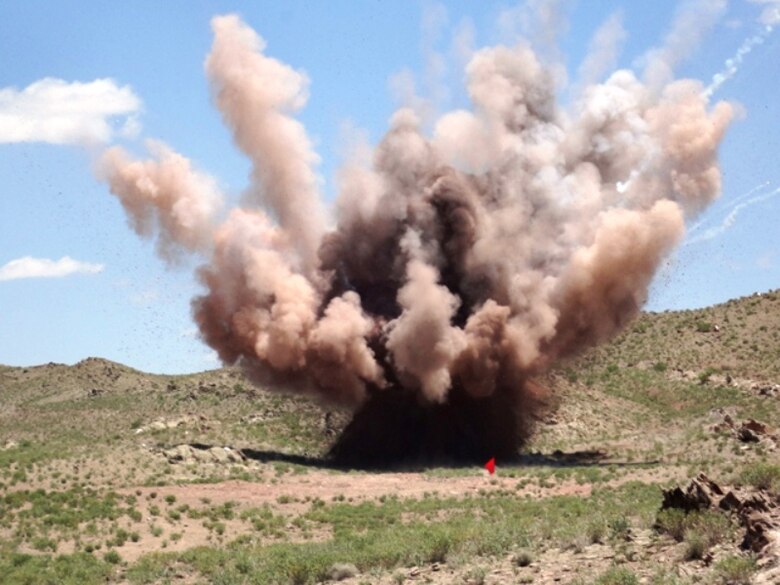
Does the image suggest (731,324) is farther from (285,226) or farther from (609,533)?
(609,533)

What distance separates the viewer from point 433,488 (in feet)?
139

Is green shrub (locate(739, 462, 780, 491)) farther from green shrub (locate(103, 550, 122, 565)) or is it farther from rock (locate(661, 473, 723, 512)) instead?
green shrub (locate(103, 550, 122, 565))

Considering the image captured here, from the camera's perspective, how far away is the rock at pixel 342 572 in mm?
22938

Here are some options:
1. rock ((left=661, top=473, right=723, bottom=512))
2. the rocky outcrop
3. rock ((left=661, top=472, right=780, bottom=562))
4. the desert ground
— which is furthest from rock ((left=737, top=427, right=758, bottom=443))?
rock ((left=661, top=473, right=723, bottom=512))

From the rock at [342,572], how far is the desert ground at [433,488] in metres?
0.05

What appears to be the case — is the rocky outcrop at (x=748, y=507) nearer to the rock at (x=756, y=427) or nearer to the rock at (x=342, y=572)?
the rock at (x=342, y=572)

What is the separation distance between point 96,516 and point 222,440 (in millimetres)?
22176

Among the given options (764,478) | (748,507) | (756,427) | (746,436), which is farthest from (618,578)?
(756,427)

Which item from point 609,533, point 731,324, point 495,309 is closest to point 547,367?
point 495,309

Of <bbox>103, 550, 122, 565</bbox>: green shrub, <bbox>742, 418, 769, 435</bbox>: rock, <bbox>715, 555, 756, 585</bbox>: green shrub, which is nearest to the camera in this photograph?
<bbox>715, 555, 756, 585</bbox>: green shrub

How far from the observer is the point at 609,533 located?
21922mm

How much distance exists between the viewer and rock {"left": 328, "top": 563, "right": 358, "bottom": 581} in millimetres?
22938

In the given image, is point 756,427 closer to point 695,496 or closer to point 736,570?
point 695,496

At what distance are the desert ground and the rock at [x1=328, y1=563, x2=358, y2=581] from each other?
0.05 metres
